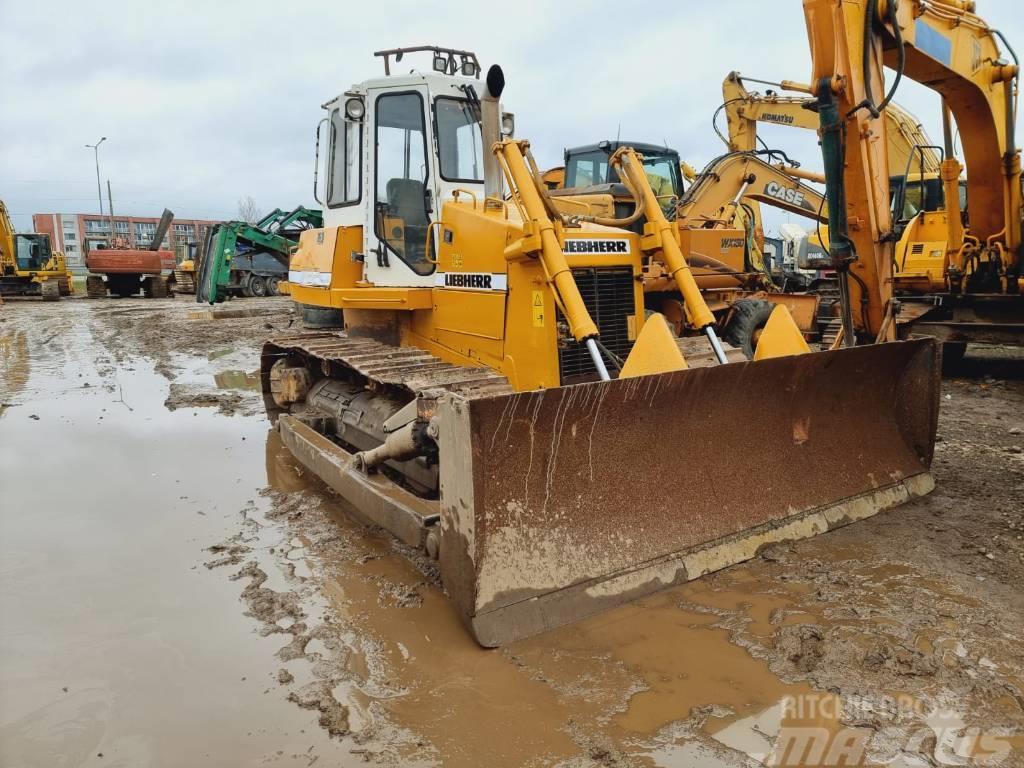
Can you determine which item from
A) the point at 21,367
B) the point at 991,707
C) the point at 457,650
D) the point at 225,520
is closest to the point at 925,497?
the point at 991,707

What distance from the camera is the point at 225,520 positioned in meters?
4.70

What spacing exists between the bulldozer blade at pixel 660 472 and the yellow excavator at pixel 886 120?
80 centimetres

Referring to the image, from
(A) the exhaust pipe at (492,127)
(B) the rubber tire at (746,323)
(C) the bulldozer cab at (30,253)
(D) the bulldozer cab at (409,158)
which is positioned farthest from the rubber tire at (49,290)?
(A) the exhaust pipe at (492,127)

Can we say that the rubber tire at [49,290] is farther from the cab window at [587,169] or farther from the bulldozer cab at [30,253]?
the cab window at [587,169]

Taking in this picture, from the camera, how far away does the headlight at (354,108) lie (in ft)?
17.3

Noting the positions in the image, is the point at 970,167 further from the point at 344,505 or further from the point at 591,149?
the point at 344,505

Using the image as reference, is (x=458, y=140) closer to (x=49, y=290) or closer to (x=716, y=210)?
(x=716, y=210)

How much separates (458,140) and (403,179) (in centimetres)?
48

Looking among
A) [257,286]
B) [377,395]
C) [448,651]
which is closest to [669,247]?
[377,395]

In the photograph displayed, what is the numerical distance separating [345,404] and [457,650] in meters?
2.96

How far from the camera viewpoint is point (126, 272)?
28.2 meters

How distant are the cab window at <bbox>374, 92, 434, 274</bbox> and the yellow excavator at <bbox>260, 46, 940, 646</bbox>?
2 cm

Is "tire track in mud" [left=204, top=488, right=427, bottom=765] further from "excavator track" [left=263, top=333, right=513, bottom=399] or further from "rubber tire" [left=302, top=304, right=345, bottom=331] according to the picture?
"rubber tire" [left=302, top=304, right=345, bottom=331]

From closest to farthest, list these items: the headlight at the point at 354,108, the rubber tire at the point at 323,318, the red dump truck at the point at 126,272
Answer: the headlight at the point at 354,108, the rubber tire at the point at 323,318, the red dump truck at the point at 126,272
